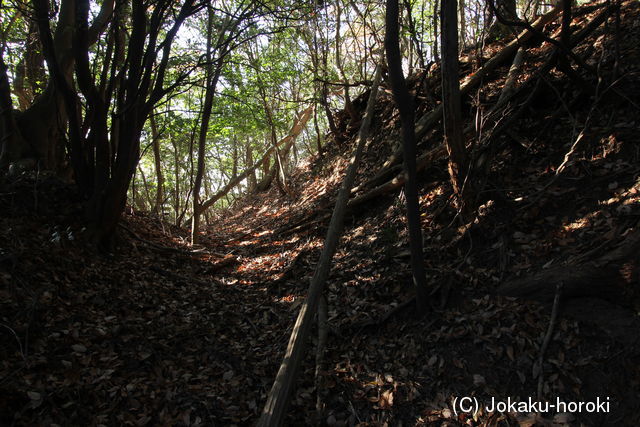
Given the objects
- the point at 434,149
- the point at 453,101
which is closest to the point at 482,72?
the point at 434,149

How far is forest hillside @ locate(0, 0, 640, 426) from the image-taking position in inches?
124

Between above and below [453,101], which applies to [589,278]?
below

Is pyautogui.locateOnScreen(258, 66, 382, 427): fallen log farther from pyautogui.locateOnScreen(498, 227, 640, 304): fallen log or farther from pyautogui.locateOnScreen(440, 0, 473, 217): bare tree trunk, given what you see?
pyautogui.locateOnScreen(498, 227, 640, 304): fallen log

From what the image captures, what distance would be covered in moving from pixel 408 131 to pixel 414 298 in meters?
2.03

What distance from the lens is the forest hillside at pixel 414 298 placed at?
316cm

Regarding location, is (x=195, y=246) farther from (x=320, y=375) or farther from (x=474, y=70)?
(x=474, y=70)

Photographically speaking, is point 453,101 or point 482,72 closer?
point 453,101

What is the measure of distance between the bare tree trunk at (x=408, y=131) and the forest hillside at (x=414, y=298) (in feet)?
1.79

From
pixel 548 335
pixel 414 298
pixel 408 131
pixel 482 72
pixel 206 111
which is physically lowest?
pixel 548 335

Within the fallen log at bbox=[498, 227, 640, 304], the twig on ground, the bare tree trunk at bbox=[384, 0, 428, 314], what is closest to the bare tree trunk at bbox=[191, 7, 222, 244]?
the bare tree trunk at bbox=[384, 0, 428, 314]

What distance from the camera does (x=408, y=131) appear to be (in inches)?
141

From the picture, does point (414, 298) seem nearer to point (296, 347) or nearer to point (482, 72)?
point (296, 347)

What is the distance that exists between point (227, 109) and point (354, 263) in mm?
7468

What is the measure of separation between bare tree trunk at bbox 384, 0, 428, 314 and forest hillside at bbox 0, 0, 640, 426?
21.5 inches
